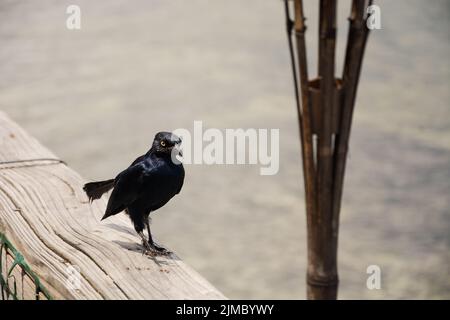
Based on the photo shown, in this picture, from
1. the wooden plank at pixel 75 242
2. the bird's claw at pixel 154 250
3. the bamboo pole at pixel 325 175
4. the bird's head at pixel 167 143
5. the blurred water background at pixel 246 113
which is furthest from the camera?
the blurred water background at pixel 246 113

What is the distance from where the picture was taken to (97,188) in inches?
56.8

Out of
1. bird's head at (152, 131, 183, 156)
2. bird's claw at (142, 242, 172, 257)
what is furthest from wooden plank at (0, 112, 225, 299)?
bird's head at (152, 131, 183, 156)

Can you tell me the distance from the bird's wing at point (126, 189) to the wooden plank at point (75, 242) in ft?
0.13

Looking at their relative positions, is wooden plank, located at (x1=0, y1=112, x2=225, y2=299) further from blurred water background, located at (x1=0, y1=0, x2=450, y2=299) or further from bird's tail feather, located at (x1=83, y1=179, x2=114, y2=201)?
blurred water background, located at (x1=0, y1=0, x2=450, y2=299)

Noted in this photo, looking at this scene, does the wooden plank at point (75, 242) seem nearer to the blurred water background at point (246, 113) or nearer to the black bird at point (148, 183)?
the black bird at point (148, 183)

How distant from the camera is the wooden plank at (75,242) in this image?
3.68 feet

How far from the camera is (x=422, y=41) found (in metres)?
6.64

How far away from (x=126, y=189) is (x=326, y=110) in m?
0.79

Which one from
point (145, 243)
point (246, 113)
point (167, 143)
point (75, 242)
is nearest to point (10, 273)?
point (75, 242)

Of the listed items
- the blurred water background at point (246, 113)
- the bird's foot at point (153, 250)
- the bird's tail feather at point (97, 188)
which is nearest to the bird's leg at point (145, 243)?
the bird's foot at point (153, 250)

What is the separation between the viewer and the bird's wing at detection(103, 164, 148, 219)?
137cm

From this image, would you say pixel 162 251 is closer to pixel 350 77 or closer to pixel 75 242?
pixel 75 242

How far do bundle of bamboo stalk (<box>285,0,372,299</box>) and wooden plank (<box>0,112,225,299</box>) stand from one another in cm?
72
